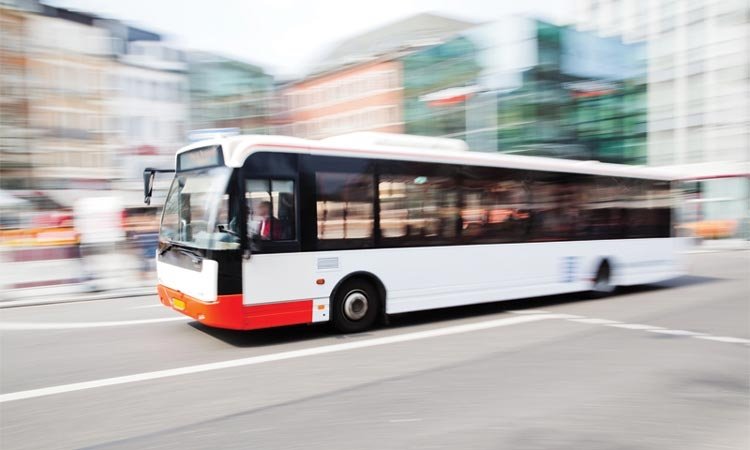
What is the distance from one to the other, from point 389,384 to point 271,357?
1.71m

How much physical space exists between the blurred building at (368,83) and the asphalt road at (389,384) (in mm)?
42971

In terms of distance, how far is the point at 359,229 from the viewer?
8250mm

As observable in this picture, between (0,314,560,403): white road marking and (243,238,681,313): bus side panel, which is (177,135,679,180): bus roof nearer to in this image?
(243,238,681,313): bus side panel

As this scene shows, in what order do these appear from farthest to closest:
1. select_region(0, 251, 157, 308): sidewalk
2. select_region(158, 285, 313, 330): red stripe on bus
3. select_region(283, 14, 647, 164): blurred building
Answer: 1. select_region(283, 14, 647, 164): blurred building
2. select_region(0, 251, 157, 308): sidewalk
3. select_region(158, 285, 313, 330): red stripe on bus

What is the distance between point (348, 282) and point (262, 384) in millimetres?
2608

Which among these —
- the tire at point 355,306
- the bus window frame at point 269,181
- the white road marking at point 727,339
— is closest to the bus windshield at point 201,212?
the bus window frame at point 269,181

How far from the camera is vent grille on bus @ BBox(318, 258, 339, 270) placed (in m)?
7.87

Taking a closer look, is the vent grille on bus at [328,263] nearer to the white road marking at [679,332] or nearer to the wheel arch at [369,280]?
the wheel arch at [369,280]

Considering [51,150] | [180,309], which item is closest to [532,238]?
[180,309]

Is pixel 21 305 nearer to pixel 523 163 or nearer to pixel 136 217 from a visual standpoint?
pixel 136 217

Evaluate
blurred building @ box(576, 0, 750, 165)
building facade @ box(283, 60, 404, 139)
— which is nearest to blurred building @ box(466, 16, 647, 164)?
blurred building @ box(576, 0, 750, 165)

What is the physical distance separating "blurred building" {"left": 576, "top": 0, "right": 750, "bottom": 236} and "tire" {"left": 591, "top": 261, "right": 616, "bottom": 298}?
30815mm

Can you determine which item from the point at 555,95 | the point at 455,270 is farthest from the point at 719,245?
the point at 455,270

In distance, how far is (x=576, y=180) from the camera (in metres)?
11.5
